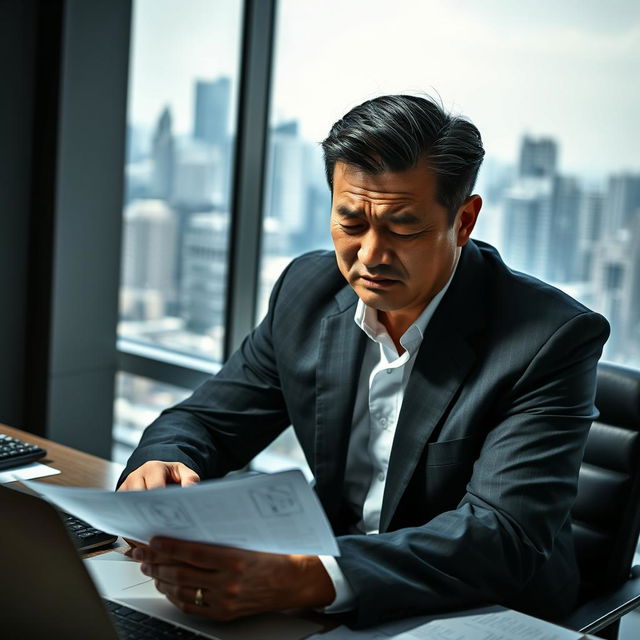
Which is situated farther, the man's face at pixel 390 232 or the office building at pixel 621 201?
the office building at pixel 621 201

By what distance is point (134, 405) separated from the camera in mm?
3676

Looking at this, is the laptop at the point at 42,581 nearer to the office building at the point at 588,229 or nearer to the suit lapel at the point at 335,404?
the suit lapel at the point at 335,404

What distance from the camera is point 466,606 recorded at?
132cm

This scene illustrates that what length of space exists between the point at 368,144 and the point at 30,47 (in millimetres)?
2046

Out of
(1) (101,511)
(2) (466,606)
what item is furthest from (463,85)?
(1) (101,511)

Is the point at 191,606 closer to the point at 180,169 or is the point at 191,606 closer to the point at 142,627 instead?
the point at 142,627

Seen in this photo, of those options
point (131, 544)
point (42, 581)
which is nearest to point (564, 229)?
point (131, 544)

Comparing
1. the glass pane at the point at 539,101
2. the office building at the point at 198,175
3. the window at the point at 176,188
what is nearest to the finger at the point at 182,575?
the glass pane at the point at 539,101

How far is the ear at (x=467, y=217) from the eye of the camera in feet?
5.47

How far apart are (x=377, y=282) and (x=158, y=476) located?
0.51m

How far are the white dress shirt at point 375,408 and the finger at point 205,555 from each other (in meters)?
0.58

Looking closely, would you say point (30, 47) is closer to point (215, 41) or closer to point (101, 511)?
point (215, 41)

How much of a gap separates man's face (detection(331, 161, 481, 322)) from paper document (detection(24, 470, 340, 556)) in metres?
0.60

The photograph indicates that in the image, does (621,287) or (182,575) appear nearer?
(182,575)
